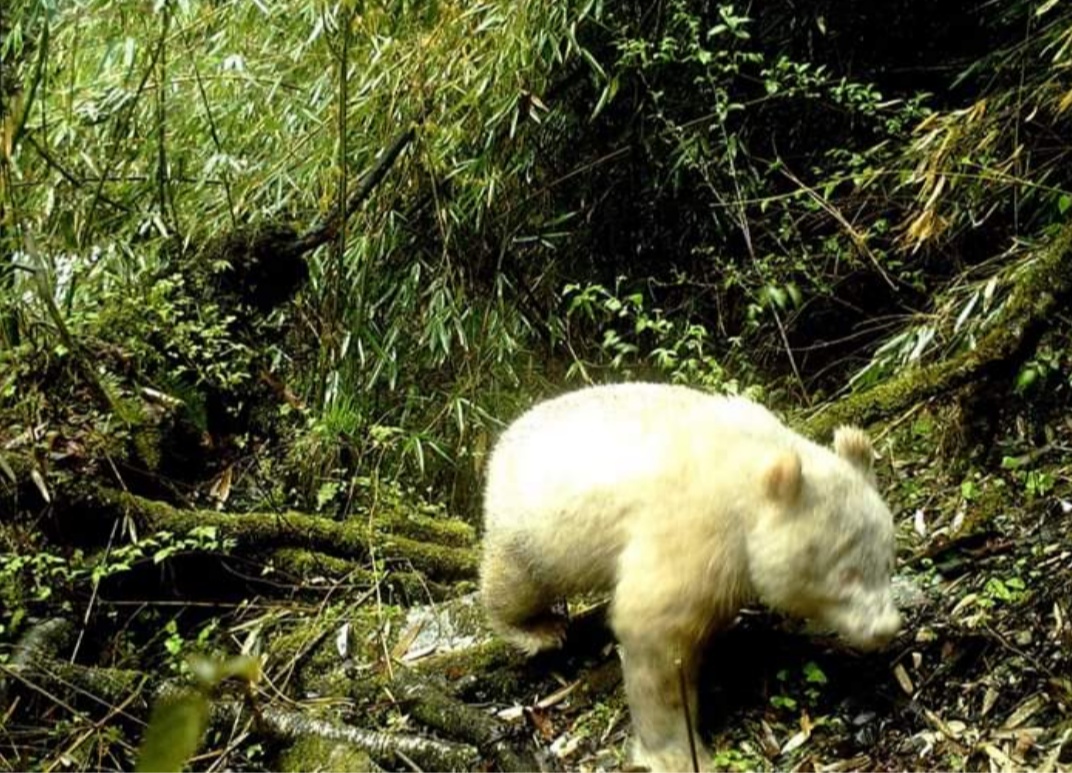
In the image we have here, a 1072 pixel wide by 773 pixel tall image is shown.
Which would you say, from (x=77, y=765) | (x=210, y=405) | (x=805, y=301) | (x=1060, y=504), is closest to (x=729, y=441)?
(x=1060, y=504)

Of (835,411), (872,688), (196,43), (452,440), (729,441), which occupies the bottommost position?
(452,440)

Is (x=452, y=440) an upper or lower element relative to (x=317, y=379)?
lower

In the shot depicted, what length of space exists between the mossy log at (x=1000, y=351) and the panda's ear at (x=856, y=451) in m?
0.71

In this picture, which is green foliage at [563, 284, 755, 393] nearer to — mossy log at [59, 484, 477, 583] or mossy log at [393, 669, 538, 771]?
mossy log at [59, 484, 477, 583]

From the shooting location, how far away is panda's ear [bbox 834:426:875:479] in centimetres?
341

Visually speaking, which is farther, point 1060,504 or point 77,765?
point 1060,504

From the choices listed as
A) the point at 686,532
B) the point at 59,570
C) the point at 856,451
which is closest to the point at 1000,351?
the point at 856,451

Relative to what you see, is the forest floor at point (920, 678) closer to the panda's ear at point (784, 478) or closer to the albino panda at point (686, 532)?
the albino panda at point (686, 532)

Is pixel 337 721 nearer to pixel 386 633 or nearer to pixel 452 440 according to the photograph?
pixel 386 633

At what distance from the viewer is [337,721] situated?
3.41m

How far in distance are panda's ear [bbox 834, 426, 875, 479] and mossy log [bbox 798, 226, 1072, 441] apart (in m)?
0.71

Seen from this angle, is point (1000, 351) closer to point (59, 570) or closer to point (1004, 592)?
point (1004, 592)

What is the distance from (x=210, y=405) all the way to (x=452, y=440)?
5.13 feet

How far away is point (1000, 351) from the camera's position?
3.92 m
